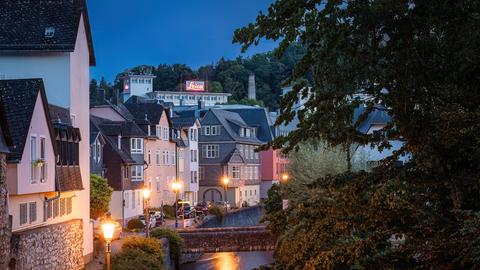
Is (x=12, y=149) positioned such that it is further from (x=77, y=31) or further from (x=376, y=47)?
(x=376, y=47)

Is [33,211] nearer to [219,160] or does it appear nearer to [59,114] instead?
[59,114]

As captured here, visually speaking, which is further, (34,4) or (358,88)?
(34,4)

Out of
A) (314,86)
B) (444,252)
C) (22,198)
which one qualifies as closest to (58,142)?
(22,198)

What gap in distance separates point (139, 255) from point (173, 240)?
36.8 ft

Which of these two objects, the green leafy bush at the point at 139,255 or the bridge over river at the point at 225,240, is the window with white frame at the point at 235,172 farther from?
the green leafy bush at the point at 139,255

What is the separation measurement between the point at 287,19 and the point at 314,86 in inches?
53.4

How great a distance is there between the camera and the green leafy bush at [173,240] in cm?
4911

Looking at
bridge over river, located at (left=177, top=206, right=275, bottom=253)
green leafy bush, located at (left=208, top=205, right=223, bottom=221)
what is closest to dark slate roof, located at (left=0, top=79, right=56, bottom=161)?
bridge over river, located at (left=177, top=206, right=275, bottom=253)

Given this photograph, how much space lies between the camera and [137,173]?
73188mm

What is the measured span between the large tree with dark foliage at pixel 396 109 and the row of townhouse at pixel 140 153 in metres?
45.5

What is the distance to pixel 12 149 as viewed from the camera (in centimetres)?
2847

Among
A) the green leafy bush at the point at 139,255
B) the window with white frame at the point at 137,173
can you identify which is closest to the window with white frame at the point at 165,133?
the window with white frame at the point at 137,173

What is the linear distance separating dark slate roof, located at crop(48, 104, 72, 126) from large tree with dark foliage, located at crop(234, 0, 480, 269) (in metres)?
22.1

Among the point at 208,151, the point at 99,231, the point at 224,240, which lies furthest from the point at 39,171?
the point at 208,151
